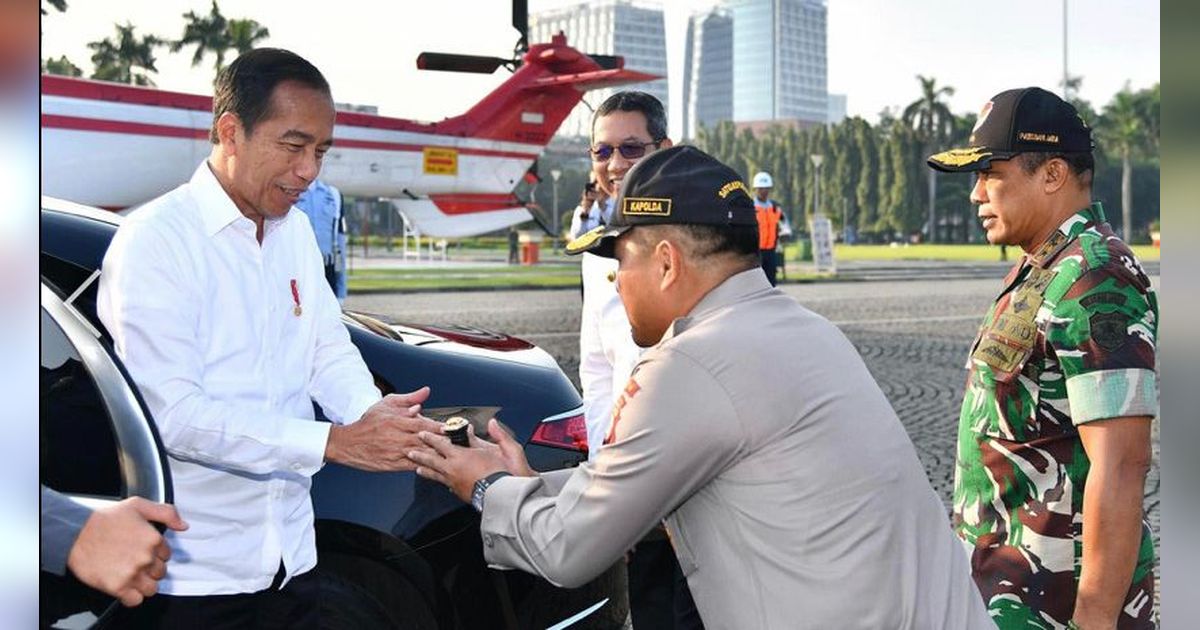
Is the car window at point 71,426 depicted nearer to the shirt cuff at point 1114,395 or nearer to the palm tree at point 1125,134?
the shirt cuff at point 1114,395

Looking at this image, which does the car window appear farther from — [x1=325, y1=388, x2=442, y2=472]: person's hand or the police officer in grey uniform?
the police officer in grey uniform

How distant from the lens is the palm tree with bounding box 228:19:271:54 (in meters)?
55.9

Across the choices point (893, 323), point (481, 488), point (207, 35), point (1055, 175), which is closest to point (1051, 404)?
point (1055, 175)

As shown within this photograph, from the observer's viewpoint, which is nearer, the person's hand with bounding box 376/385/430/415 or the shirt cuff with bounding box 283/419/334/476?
the shirt cuff with bounding box 283/419/334/476

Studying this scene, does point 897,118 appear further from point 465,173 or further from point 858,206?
point 465,173

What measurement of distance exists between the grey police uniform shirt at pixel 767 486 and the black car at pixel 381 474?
2.54 feet

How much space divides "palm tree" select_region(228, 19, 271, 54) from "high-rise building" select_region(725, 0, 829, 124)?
89.9 m

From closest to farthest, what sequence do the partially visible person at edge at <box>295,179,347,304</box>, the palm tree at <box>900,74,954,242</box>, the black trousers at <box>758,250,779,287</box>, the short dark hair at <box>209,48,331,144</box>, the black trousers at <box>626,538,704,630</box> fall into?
the short dark hair at <box>209,48,331,144</box>, the black trousers at <box>626,538,704,630</box>, the partially visible person at edge at <box>295,179,347,304</box>, the black trousers at <box>758,250,779,287</box>, the palm tree at <box>900,74,954,242</box>

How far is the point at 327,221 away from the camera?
27.6ft

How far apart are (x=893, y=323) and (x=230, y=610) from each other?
48.8 ft

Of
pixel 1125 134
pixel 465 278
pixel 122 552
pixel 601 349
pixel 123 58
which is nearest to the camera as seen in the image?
pixel 122 552

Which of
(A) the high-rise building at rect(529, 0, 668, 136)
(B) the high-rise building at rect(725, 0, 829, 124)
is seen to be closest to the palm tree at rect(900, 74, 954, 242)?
(A) the high-rise building at rect(529, 0, 668, 136)

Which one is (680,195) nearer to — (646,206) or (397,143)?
(646,206)

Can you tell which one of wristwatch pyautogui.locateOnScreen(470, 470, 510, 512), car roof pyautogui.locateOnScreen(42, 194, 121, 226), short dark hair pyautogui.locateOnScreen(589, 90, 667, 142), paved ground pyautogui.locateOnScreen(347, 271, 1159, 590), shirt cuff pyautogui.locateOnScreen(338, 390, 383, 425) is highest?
short dark hair pyautogui.locateOnScreen(589, 90, 667, 142)
